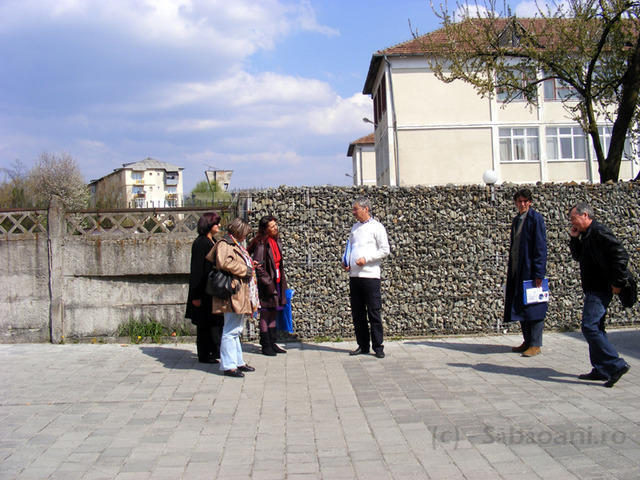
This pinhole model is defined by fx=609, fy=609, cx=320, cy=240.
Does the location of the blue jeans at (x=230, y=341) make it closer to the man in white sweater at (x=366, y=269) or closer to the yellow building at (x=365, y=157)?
the man in white sweater at (x=366, y=269)

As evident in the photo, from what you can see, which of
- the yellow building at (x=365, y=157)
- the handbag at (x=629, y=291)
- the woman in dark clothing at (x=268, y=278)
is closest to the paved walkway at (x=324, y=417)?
the woman in dark clothing at (x=268, y=278)

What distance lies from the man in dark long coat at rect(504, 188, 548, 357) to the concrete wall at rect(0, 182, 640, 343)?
1.45m

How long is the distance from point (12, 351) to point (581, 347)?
833 centimetres

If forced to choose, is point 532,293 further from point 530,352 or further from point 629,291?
point 629,291

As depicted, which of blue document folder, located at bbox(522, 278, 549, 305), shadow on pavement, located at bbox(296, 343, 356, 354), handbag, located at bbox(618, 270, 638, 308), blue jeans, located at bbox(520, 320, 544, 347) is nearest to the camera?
handbag, located at bbox(618, 270, 638, 308)

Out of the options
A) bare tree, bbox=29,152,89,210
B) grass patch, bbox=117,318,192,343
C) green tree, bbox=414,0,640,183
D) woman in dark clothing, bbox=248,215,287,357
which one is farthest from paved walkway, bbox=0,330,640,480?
bare tree, bbox=29,152,89,210

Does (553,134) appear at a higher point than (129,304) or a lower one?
higher

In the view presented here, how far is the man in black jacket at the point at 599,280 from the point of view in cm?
634

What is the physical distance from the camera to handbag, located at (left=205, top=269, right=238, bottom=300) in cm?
727

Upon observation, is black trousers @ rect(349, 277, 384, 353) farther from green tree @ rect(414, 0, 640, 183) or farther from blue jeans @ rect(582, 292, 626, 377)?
green tree @ rect(414, 0, 640, 183)

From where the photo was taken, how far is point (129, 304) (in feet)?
32.1

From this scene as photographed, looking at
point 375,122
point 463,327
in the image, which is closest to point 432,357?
point 463,327

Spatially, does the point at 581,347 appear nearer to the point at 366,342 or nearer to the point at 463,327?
the point at 463,327

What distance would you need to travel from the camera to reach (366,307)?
8.45m
